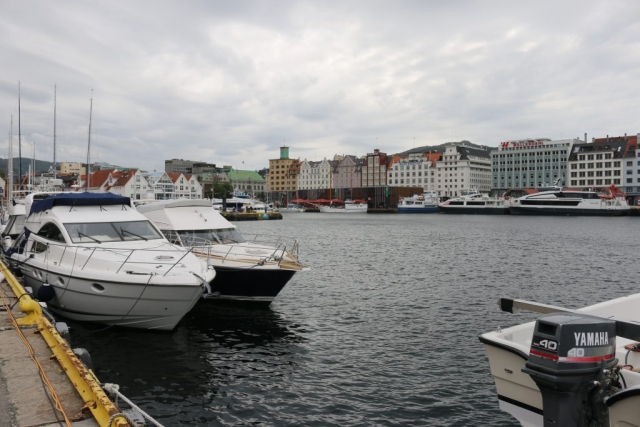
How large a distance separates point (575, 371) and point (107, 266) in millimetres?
11939

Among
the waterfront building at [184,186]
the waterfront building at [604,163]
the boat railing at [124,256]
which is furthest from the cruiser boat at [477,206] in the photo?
the boat railing at [124,256]

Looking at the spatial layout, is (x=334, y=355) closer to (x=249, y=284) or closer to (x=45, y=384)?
(x=249, y=284)

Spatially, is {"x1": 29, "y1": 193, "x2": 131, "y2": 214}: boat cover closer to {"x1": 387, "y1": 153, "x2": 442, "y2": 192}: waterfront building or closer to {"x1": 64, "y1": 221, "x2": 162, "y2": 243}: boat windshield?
{"x1": 64, "y1": 221, "x2": 162, "y2": 243}: boat windshield

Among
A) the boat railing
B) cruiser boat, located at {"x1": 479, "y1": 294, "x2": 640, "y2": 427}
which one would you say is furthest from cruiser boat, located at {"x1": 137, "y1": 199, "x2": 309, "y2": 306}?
cruiser boat, located at {"x1": 479, "y1": 294, "x2": 640, "y2": 427}

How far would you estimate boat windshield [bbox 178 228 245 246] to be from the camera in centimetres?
2058

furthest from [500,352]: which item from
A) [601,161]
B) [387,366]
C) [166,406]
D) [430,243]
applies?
[601,161]

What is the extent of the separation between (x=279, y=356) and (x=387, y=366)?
9.75ft

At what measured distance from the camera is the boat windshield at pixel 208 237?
2058 cm

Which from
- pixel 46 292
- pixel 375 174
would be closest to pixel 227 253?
pixel 46 292

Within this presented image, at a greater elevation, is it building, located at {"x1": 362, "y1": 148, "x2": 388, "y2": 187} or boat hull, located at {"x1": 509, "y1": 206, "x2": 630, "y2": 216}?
building, located at {"x1": 362, "y1": 148, "x2": 388, "y2": 187}

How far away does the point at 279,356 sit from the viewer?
45.7ft

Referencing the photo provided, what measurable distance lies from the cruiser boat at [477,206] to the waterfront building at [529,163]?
39.2 m

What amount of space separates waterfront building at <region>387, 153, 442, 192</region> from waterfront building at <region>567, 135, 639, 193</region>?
47.9 metres

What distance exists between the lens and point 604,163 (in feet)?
489
